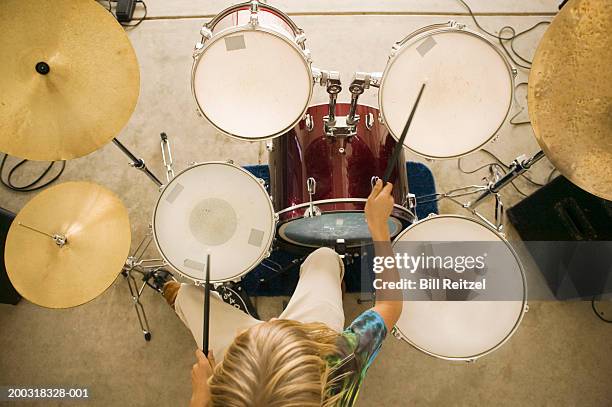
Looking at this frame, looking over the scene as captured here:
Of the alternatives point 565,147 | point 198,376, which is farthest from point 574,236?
point 198,376

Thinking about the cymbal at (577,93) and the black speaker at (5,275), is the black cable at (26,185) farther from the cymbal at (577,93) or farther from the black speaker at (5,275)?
the cymbal at (577,93)

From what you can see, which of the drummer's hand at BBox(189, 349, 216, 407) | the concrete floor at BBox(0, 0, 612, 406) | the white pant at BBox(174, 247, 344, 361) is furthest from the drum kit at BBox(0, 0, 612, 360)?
the concrete floor at BBox(0, 0, 612, 406)

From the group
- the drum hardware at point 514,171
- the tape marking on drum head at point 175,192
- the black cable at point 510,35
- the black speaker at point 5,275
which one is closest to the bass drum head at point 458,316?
the drum hardware at point 514,171

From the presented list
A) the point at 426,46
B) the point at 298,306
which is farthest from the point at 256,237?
the point at 426,46

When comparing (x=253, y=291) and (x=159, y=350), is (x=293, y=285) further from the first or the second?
(x=159, y=350)

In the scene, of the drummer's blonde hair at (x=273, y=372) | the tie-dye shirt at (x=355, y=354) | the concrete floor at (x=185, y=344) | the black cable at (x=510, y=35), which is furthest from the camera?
the black cable at (x=510, y=35)

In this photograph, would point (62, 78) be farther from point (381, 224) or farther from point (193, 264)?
point (381, 224)

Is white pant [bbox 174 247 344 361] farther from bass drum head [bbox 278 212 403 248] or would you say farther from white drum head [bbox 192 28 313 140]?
white drum head [bbox 192 28 313 140]

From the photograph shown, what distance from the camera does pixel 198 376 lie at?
3.44ft

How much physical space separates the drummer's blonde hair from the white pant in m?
0.37

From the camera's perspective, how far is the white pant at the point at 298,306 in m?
1.30

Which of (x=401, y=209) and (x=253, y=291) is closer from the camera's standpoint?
(x=401, y=209)

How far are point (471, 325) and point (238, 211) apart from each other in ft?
2.78

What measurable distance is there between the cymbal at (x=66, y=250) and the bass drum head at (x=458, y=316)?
94 centimetres
